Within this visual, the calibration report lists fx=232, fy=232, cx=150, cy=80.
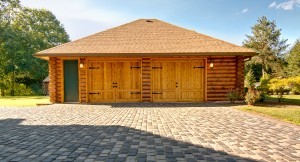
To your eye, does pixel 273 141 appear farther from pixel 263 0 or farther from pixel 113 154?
pixel 263 0

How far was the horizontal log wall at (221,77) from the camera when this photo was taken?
12.9m

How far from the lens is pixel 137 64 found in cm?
1292

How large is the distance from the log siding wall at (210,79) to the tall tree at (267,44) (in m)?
29.9

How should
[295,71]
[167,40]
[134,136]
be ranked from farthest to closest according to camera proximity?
[295,71]
[167,40]
[134,136]

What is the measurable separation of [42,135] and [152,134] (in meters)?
2.66

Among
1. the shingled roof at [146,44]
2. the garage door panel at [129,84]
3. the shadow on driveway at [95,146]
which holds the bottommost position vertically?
the shadow on driveway at [95,146]

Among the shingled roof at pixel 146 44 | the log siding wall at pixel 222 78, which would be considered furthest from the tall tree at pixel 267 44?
the log siding wall at pixel 222 78

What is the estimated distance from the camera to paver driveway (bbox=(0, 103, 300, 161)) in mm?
4117

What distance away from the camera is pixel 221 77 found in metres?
12.9

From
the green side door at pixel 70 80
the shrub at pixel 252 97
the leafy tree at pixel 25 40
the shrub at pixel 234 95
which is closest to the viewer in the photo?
the shrub at pixel 252 97

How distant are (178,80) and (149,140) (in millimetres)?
8119

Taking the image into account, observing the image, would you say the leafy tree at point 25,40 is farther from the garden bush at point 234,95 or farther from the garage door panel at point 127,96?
the garden bush at point 234,95

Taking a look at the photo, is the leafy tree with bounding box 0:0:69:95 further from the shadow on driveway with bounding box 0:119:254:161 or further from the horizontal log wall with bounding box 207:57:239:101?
the shadow on driveway with bounding box 0:119:254:161

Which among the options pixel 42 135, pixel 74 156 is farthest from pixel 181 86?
pixel 74 156
